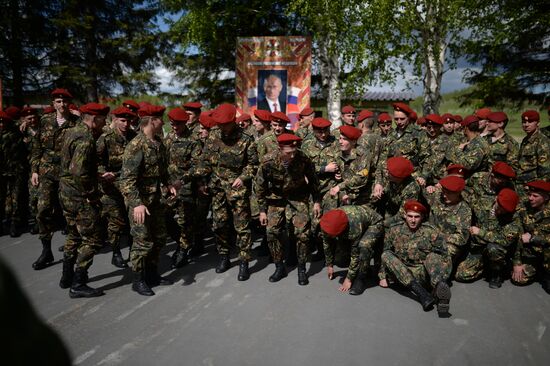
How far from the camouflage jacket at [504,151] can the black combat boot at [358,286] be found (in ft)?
10.2

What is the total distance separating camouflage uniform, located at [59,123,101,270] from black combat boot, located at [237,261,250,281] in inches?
69.1

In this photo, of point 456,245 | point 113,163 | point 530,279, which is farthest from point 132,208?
point 530,279

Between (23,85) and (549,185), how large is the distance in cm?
2013

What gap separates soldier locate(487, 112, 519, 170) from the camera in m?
6.00

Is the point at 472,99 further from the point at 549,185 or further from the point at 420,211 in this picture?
the point at 420,211

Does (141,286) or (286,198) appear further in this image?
(286,198)

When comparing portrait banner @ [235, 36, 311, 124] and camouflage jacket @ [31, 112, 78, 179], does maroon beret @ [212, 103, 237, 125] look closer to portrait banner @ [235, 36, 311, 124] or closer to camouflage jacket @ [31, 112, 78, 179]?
camouflage jacket @ [31, 112, 78, 179]

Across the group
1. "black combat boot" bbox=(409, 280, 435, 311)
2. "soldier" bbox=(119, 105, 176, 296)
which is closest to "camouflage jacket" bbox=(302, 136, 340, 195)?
"black combat boot" bbox=(409, 280, 435, 311)

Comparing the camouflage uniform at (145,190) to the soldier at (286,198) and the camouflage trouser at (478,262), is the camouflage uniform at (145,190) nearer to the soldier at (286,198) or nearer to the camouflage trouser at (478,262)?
the soldier at (286,198)

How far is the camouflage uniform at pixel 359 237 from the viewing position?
15.1 feet

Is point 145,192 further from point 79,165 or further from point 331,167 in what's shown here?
point 331,167

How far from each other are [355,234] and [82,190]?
10.6 feet

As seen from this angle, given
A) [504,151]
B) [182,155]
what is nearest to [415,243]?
[504,151]

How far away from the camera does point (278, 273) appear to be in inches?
197
